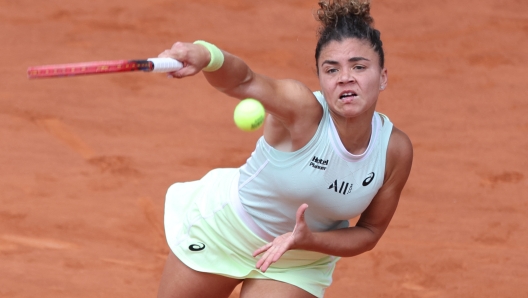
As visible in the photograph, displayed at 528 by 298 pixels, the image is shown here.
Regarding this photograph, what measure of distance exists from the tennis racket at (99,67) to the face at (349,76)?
0.79 m

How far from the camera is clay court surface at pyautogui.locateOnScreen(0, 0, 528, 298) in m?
5.17

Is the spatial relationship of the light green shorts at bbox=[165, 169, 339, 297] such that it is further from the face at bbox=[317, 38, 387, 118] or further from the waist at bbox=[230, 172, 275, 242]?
the face at bbox=[317, 38, 387, 118]

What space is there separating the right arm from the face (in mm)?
90

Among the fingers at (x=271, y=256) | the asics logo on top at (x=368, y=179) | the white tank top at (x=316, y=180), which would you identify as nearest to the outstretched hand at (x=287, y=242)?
the fingers at (x=271, y=256)

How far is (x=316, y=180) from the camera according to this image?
11.1 feet

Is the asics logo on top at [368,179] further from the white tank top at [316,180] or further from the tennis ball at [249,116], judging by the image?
the tennis ball at [249,116]

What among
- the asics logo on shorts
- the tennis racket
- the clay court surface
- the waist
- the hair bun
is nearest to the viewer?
the tennis racket

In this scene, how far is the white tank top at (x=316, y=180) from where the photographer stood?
133 inches

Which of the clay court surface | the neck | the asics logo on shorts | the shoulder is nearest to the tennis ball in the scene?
the neck

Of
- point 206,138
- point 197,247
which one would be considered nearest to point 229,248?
point 197,247

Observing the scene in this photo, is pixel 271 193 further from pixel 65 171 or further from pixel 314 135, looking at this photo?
pixel 65 171

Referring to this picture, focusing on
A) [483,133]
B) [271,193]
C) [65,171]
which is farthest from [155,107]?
[271,193]

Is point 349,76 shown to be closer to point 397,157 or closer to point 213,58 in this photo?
point 397,157

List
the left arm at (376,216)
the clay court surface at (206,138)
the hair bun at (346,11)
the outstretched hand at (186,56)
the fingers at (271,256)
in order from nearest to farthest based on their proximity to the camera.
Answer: the outstretched hand at (186,56) → the fingers at (271,256) → the hair bun at (346,11) → the left arm at (376,216) → the clay court surface at (206,138)
